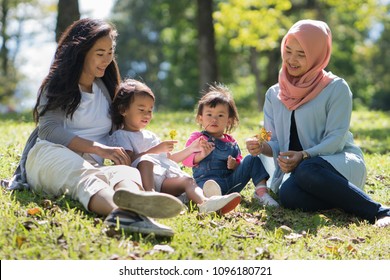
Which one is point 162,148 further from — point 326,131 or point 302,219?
point 326,131

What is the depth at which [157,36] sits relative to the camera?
40.5 metres

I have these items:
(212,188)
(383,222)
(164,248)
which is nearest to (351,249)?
(383,222)

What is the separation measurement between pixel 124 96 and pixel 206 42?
1035 cm

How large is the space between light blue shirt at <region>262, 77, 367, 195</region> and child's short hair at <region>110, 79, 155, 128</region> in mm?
1126

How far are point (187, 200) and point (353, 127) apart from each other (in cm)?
689

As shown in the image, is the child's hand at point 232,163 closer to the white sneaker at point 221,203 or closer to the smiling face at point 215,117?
the smiling face at point 215,117

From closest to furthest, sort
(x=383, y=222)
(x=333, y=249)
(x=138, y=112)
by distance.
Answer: (x=333, y=249)
(x=383, y=222)
(x=138, y=112)

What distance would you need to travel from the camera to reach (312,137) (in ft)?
17.1

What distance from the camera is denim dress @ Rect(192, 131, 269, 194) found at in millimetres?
5312

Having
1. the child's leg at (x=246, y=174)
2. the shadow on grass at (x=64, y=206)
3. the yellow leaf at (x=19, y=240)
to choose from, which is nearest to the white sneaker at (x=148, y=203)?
the shadow on grass at (x=64, y=206)

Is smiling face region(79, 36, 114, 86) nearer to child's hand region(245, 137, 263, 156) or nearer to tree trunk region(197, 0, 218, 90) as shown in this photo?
child's hand region(245, 137, 263, 156)

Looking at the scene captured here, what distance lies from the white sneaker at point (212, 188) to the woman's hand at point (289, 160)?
58 cm

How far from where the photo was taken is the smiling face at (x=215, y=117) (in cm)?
528
